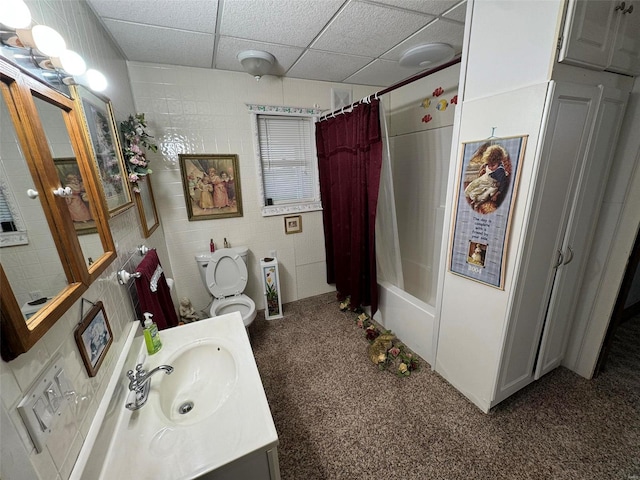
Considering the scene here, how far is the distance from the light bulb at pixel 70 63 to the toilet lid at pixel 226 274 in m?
1.62

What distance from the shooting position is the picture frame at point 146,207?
1.61 meters

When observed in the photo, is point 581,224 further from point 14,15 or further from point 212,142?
point 212,142

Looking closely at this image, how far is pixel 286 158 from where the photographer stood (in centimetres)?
261

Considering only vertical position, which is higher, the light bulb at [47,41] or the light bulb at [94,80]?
the light bulb at [94,80]

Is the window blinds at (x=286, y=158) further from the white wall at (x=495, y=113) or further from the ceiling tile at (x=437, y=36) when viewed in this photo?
the white wall at (x=495, y=113)

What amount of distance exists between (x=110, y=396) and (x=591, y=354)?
266 centimetres

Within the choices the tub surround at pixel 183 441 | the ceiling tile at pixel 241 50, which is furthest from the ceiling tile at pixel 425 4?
the tub surround at pixel 183 441

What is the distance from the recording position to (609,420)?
1418 millimetres

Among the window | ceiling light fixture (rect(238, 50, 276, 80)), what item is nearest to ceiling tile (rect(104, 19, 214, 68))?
ceiling light fixture (rect(238, 50, 276, 80))

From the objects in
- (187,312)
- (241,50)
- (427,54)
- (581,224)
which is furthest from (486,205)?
(187,312)

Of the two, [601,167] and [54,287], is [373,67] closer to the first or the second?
[601,167]

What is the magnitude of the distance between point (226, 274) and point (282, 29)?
1.96m

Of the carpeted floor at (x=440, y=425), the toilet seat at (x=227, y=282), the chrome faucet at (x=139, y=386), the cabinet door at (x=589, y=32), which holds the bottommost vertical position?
the carpeted floor at (x=440, y=425)

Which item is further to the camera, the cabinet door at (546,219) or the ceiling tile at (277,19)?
the ceiling tile at (277,19)
